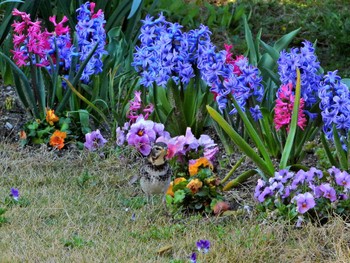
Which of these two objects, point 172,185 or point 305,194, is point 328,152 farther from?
point 172,185

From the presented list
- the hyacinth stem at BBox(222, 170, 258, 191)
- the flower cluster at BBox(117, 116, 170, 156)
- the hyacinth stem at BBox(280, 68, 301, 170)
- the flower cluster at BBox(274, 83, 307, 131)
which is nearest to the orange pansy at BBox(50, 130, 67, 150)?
the flower cluster at BBox(117, 116, 170, 156)

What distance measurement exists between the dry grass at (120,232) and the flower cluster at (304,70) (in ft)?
2.68

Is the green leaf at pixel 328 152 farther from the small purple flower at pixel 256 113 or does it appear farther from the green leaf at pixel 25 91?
the green leaf at pixel 25 91

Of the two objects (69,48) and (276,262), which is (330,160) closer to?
(276,262)

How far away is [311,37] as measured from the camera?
777cm

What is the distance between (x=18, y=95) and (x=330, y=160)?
2106 mm

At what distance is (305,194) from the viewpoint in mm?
3502

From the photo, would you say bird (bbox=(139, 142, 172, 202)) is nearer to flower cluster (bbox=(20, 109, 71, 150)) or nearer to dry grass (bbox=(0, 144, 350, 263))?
dry grass (bbox=(0, 144, 350, 263))

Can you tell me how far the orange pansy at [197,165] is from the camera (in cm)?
393

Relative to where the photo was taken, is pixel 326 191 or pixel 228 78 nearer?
pixel 326 191

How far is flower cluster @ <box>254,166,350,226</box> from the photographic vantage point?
3.51 m

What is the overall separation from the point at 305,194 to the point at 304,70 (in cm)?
80

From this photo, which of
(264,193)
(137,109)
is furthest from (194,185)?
(137,109)

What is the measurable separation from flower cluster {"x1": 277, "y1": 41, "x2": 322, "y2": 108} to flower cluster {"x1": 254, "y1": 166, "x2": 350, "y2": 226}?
21.0 inches
